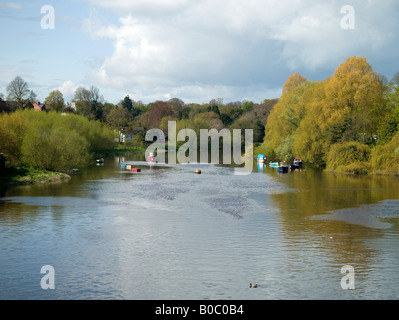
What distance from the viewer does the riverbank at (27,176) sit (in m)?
52.3

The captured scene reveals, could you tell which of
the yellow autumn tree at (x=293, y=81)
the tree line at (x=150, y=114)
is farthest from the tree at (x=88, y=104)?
the yellow autumn tree at (x=293, y=81)

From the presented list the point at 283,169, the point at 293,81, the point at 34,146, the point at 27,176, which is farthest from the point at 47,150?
the point at 293,81

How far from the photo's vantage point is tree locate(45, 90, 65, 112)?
130587 mm

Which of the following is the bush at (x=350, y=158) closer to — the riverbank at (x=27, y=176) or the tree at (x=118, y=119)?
the riverbank at (x=27, y=176)

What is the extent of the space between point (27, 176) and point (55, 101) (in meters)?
85.7

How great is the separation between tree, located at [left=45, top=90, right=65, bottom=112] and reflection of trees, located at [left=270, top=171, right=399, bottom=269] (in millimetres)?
87306

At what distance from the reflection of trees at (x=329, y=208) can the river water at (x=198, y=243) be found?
0.33 ft

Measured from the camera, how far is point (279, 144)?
9212 centimetres

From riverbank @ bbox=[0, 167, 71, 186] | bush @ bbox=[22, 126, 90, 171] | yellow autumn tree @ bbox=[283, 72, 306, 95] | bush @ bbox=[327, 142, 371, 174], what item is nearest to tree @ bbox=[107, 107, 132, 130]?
yellow autumn tree @ bbox=[283, 72, 306, 95]

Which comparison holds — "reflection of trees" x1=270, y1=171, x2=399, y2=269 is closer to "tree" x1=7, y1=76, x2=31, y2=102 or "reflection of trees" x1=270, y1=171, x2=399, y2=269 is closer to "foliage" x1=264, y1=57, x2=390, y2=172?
"foliage" x1=264, y1=57, x2=390, y2=172

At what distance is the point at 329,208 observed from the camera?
3756 cm

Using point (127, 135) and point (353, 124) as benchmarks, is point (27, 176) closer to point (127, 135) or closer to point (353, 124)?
point (353, 124)
